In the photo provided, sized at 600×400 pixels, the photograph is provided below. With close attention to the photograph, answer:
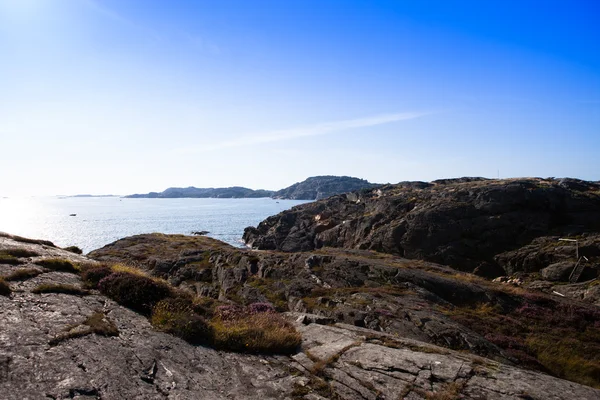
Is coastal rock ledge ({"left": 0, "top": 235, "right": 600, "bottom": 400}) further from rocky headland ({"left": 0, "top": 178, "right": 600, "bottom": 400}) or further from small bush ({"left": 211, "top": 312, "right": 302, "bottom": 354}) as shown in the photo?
small bush ({"left": 211, "top": 312, "right": 302, "bottom": 354})

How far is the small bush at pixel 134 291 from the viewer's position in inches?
590

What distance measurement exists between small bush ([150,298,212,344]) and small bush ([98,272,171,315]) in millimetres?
1051

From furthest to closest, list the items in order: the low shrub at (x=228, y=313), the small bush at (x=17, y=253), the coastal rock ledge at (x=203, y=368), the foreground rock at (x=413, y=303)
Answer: the small bush at (x=17, y=253) < the foreground rock at (x=413, y=303) < the low shrub at (x=228, y=313) < the coastal rock ledge at (x=203, y=368)

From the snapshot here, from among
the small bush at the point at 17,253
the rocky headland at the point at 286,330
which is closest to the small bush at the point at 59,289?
the rocky headland at the point at 286,330

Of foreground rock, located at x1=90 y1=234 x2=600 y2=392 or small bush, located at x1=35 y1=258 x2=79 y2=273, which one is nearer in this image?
small bush, located at x1=35 y1=258 x2=79 y2=273

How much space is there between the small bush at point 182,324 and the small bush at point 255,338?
452mm

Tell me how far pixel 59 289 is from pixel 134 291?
10.5ft

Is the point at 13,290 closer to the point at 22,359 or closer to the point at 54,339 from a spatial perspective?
the point at 54,339

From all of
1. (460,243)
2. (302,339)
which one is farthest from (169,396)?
(460,243)

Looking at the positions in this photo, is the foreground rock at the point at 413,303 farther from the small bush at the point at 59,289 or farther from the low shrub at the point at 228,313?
the small bush at the point at 59,289

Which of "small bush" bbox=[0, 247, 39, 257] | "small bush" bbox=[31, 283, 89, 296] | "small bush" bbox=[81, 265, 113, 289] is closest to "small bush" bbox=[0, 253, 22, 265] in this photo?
"small bush" bbox=[0, 247, 39, 257]

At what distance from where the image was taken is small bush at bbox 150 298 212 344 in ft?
41.5

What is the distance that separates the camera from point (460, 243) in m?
55.3

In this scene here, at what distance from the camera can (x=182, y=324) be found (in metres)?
12.9
